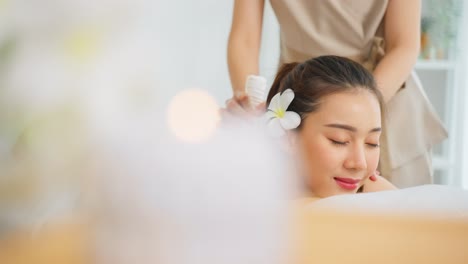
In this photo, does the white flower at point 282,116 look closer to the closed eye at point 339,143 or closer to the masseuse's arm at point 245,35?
the closed eye at point 339,143

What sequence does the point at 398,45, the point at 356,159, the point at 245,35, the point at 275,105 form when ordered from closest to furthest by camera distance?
the point at 356,159, the point at 275,105, the point at 398,45, the point at 245,35

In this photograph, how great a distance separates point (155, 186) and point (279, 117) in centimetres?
67

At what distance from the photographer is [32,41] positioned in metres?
0.39

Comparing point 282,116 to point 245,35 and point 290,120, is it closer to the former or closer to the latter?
point 290,120

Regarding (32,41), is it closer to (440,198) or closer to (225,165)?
(225,165)

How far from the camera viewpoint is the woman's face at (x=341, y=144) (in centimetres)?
100

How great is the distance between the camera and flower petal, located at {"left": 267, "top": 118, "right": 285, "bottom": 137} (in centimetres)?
103

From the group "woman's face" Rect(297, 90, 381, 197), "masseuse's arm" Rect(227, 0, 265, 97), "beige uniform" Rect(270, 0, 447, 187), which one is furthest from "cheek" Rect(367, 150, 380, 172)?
"masseuse's arm" Rect(227, 0, 265, 97)

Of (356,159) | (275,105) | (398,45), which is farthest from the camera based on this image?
(398,45)

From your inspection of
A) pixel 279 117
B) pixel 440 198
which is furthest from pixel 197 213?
pixel 279 117

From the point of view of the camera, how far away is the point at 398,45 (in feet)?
4.17

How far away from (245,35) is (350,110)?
18.9 inches

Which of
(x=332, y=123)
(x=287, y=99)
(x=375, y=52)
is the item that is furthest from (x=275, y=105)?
(x=375, y=52)

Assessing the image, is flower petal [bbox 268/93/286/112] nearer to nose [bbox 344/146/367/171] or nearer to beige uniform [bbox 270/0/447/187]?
nose [bbox 344/146/367/171]
